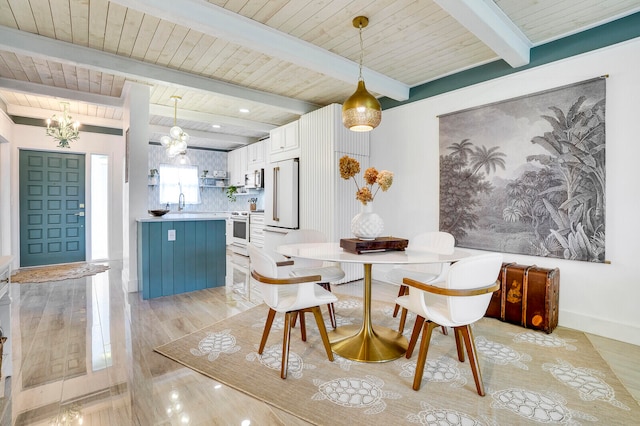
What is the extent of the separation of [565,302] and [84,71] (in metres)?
5.60

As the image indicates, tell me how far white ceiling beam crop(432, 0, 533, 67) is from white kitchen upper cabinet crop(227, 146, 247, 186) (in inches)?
234

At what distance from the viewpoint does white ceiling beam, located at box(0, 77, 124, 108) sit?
394 centimetres

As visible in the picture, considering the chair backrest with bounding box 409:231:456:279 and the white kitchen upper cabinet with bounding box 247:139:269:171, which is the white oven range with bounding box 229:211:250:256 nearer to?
the white kitchen upper cabinet with bounding box 247:139:269:171

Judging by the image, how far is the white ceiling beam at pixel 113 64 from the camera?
9.37ft

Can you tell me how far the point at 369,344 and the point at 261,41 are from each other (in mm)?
2645

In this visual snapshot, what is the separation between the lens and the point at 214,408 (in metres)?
1.72

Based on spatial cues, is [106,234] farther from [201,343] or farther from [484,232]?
[484,232]

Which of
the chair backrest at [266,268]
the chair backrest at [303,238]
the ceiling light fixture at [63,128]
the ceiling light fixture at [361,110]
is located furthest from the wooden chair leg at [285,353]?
the ceiling light fixture at [63,128]

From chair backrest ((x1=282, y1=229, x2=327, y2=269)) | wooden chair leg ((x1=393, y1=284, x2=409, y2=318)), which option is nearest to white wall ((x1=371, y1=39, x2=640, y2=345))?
wooden chair leg ((x1=393, y1=284, x2=409, y2=318))

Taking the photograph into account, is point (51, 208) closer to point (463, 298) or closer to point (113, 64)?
point (113, 64)

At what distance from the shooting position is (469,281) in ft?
5.79

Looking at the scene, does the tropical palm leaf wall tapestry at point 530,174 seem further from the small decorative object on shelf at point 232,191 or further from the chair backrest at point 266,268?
the small decorative object on shelf at point 232,191

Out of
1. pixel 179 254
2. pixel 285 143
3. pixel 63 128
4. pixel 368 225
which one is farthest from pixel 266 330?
pixel 63 128

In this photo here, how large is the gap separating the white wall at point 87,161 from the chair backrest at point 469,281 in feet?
20.7
